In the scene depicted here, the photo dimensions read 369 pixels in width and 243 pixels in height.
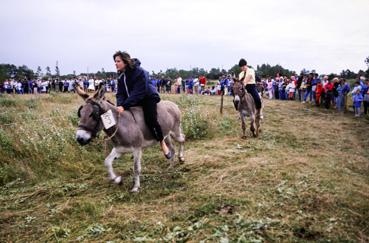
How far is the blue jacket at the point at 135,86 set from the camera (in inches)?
269

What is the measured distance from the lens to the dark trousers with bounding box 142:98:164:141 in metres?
7.05

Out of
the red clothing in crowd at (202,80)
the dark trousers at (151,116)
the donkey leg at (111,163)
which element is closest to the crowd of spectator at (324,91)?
the red clothing in crowd at (202,80)

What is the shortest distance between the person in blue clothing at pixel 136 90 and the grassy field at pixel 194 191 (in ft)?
4.83

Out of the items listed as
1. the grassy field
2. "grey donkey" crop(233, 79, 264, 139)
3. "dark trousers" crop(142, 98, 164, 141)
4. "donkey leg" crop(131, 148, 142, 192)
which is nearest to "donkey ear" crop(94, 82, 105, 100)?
"dark trousers" crop(142, 98, 164, 141)

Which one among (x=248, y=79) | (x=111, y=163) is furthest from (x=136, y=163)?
(x=248, y=79)

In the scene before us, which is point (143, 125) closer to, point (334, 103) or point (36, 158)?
point (36, 158)

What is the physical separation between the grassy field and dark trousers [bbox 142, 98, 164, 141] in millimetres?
1225

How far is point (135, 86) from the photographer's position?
6.91m

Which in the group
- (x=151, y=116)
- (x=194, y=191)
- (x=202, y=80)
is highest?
(x=202, y=80)

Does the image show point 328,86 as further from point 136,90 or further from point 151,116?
point 136,90

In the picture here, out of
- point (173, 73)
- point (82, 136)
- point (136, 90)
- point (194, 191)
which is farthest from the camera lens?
point (173, 73)

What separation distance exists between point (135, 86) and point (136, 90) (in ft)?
0.36

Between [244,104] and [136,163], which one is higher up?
[244,104]

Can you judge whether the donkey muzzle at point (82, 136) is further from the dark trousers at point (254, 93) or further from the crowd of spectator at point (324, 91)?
the crowd of spectator at point (324, 91)
